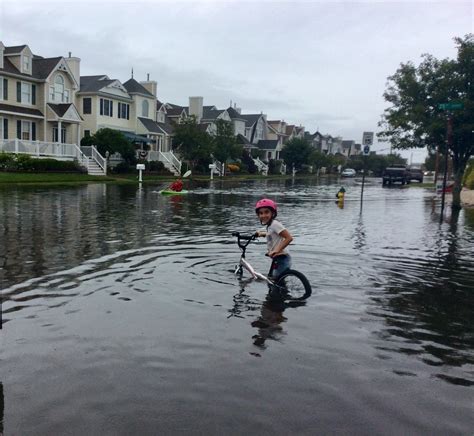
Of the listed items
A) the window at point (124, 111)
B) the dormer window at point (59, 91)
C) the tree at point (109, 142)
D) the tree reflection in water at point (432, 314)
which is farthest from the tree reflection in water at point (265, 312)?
the window at point (124, 111)

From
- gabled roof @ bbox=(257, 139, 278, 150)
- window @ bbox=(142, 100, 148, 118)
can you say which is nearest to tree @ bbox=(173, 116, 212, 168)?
window @ bbox=(142, 100, 148, 118)

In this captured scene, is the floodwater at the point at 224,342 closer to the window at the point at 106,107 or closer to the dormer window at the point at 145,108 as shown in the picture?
the window at the point at 106,107

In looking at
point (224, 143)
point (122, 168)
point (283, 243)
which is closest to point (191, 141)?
point (224, 143)

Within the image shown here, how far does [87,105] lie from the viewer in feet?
168

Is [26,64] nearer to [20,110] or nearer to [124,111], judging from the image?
[20,110]

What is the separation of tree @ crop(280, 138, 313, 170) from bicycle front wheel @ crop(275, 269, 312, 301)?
74.7 m

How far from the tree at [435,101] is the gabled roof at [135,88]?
3812cm

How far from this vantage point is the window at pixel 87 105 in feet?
168

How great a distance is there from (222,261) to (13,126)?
3873 cm

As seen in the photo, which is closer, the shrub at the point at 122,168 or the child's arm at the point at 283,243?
the child's arm at the point at 283,243

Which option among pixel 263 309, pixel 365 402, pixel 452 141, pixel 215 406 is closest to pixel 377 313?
pixel 263 309

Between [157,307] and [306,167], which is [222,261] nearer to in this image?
[157,307]

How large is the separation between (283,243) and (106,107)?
162ft

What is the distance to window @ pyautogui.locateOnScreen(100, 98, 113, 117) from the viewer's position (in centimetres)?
5202
